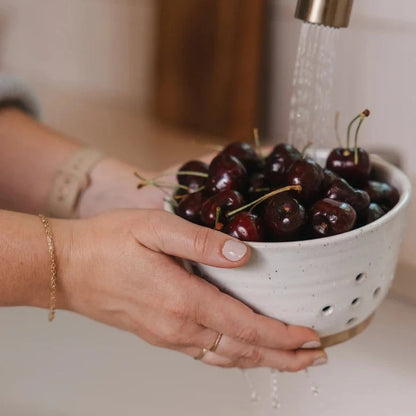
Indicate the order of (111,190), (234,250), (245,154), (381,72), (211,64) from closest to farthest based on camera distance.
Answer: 1. (234,250)
2. (245,154)
3. (111,190)
4. (381,72)
5. (211,64)

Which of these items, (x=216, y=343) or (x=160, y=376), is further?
(x=160, y=376)

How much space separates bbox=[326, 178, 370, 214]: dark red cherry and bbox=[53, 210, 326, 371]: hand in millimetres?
84

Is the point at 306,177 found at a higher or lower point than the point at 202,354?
higher

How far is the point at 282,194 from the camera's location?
1.51 ft

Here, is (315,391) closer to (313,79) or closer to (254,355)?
(254,355)

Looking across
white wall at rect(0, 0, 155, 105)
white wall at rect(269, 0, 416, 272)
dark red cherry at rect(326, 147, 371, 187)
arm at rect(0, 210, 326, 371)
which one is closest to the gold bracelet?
arm at rect(0, 210, 326, 371)

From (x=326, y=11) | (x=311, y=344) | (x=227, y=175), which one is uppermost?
(x=326, y=11)

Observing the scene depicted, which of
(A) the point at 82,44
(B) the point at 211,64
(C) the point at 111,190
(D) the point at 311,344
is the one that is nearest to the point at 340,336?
(D) the point at 311,344

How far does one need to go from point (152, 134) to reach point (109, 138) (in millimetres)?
65

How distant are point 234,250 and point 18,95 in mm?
388

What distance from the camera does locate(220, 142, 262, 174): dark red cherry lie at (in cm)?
54

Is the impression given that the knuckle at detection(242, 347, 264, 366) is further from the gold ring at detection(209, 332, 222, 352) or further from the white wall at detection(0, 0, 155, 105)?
Result: the white wall at detection(0, 0, 155, 105)

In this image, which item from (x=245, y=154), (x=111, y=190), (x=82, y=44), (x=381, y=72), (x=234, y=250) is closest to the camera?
(x=234, y=250)

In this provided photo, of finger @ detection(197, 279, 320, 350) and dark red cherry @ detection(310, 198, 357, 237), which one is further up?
dark red cherry @ detection(310, 198, 357, 237)
